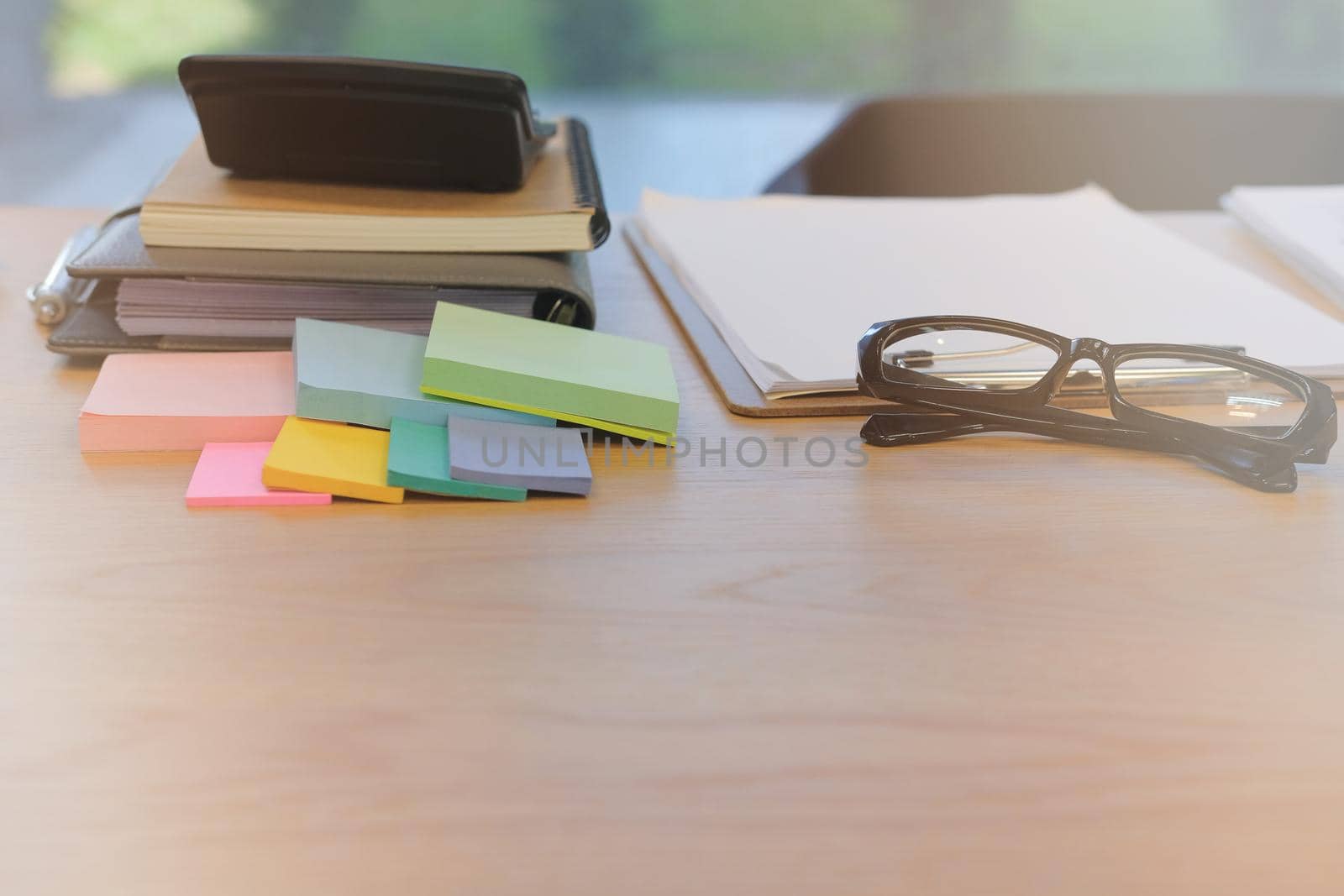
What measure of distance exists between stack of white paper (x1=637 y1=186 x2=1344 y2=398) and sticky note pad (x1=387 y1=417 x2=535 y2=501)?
19 centimetres

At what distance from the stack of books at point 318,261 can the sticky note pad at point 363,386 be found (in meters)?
0.07

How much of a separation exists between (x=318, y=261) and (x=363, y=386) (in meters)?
0.14

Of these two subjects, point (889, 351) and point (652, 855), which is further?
point (889, 351)

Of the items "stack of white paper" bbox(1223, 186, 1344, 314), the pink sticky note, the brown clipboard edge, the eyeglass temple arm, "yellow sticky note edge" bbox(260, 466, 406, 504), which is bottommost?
"stack of white paper" bbox(1223, 186, 1344, 314)

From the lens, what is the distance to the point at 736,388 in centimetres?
65

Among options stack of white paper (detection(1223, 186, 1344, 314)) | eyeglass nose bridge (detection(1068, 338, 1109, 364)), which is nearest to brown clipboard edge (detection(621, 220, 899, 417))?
eyeglass nose bridge (detection(1068, 338, 1109, 364))

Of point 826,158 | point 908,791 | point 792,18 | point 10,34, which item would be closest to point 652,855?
point 908,791

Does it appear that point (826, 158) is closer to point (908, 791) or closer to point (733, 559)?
point (733, 559)

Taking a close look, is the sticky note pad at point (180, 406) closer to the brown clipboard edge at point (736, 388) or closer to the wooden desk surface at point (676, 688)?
the wooden desk surface at point (676, 688)

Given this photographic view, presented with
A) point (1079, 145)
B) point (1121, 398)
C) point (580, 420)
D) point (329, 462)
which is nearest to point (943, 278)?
point (1121, 398)

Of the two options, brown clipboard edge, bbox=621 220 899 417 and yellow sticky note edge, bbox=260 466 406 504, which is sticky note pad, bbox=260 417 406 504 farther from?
brown clipboard edge, bbox=621 220 899 417

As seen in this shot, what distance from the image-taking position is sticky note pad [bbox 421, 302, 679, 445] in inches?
21.3

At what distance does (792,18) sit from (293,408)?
209cm

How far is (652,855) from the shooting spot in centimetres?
34
